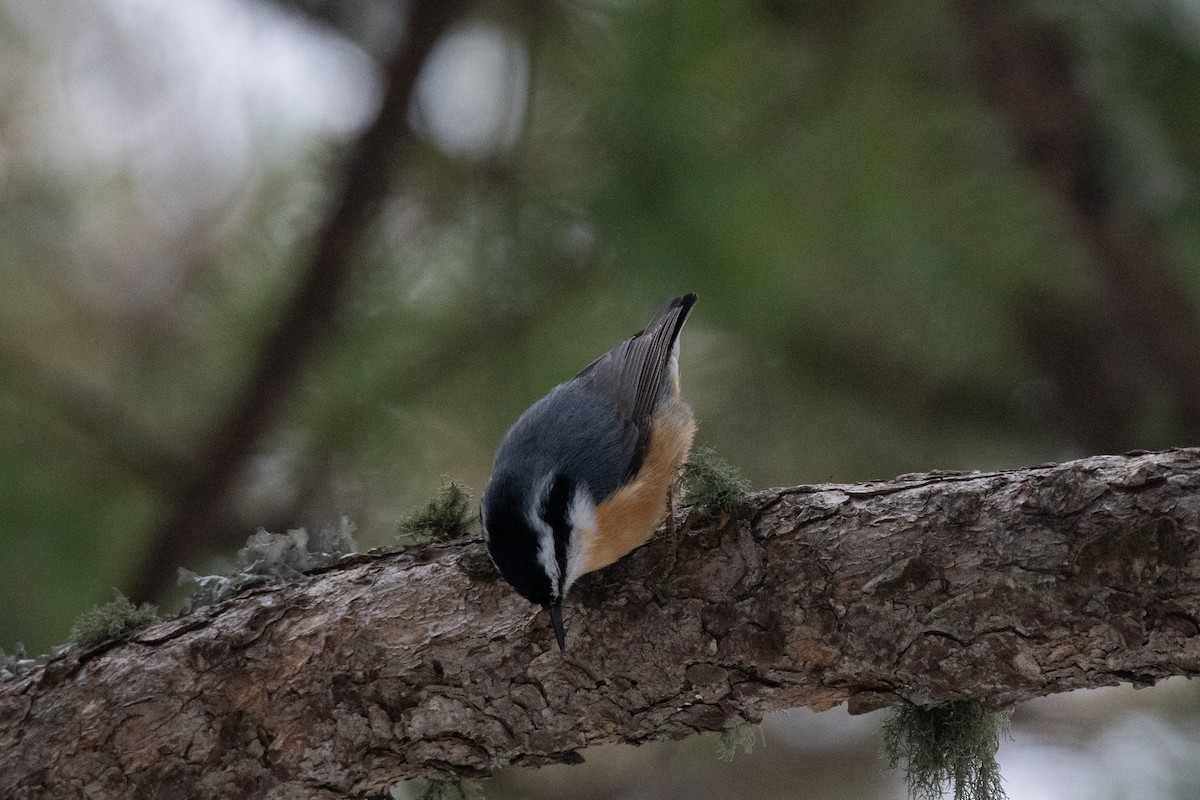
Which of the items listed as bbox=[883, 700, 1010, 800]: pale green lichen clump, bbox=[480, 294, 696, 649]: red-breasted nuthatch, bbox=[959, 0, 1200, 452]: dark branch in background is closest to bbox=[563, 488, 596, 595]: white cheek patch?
bbox=[480, 294, 696, 649]: red-breasted nuthatch

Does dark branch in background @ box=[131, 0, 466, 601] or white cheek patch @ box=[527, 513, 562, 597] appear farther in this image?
dark branch in background @ box=[131, 0, 466, 601]

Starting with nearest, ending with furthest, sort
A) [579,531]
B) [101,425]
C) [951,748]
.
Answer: [951,748]
[579,531]
[101,425]

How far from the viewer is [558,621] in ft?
5.23

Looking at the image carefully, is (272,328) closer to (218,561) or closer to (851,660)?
(218,561)

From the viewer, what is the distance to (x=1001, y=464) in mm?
2984

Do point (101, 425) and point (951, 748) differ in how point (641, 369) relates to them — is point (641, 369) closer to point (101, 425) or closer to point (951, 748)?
point (951, 748)

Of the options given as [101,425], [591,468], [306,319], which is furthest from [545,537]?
[101,425]

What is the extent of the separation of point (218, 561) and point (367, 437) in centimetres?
47

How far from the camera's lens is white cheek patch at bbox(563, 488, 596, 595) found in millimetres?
1713

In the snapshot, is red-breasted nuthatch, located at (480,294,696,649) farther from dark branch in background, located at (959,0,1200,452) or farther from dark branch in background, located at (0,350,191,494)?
dark branch in background, located at (0,350,191,494)

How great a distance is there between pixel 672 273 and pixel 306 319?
0.87 m

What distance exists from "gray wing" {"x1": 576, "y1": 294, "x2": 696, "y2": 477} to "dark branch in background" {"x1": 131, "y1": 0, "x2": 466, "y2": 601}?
0.63 meters

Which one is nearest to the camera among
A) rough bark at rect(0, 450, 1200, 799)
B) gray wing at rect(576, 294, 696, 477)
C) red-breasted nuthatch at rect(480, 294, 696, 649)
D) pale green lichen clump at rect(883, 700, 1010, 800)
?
rough bark at rect(0, 450, 1200, 799)

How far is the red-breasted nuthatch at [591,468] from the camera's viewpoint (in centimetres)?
168
